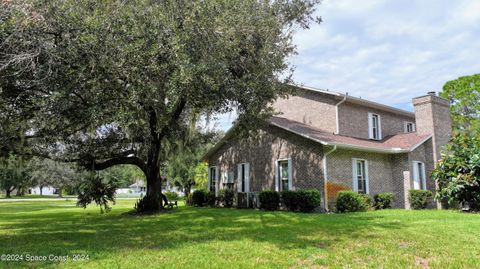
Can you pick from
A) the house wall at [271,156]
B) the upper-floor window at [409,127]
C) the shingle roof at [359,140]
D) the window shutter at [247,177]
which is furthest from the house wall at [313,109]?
the upper-floor window at [409,127]

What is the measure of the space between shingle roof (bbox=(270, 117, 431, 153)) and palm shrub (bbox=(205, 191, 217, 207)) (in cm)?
589

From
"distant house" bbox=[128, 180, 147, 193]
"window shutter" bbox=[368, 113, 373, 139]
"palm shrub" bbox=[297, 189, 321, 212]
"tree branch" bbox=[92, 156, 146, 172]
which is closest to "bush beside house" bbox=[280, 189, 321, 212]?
"palm shrub" bbox=[297, 189, 321, 212]

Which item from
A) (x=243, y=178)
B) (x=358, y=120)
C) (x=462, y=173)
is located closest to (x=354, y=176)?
(x=358, y=120)

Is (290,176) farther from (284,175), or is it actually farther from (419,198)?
(419,198)

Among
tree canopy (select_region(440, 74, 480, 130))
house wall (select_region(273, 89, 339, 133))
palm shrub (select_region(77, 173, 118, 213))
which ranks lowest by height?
palm shrub (select_region(77, 173, 118, 213))

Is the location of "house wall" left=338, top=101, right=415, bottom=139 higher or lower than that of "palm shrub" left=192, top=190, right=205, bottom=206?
higher

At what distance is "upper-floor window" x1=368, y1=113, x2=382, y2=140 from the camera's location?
2069 cm

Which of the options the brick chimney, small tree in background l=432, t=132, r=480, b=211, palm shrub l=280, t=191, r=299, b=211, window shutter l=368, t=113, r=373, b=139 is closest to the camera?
small tree in background l=432, t=132, r=480, b=211

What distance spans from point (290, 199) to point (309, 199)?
3.29 feet

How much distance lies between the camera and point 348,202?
51.8 ft

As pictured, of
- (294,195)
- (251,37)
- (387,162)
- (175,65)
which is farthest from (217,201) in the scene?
(175,65)

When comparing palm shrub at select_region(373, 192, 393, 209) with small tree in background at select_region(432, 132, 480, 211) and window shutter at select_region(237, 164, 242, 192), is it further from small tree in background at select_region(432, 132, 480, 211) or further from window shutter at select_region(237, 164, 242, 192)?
window shutter at select_region(237, 164, 242, 192)

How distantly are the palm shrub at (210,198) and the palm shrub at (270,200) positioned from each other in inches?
181

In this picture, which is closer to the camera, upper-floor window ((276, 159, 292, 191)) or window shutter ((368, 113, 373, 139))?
upper-floor window ((276, 159, 292, 191))
